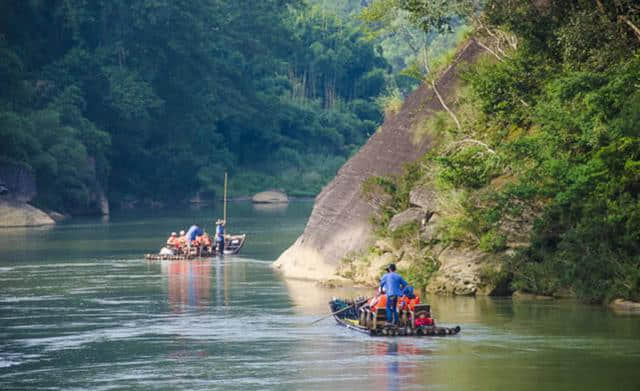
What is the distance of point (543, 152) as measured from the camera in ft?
122

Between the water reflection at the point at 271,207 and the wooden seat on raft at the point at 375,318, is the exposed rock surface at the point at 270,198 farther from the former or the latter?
the wooden seat on raft at the point at 375,318

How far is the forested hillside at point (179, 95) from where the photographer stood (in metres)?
94.2

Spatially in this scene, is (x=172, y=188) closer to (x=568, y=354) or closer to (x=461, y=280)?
(x=461, y=280)

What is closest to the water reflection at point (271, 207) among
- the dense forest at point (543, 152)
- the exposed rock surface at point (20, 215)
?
the exposed rock surface at point (20, 215)

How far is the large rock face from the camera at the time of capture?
44.2m

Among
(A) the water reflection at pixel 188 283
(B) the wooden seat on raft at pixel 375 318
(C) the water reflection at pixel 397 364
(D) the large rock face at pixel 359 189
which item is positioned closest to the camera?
(C) the water reflection at pixel 397 364

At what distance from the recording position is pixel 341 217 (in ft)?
149

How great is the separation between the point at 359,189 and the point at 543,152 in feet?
31.1

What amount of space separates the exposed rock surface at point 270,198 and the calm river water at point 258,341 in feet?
227

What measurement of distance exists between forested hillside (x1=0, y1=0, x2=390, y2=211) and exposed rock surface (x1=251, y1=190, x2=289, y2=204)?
4021 mm

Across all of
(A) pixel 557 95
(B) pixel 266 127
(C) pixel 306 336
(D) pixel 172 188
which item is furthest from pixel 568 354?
(B) pixel 266 127

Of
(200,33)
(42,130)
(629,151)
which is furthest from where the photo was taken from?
(200,33)

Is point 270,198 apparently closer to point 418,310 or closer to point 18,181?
point 18,181

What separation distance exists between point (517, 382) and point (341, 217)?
21229 mm
